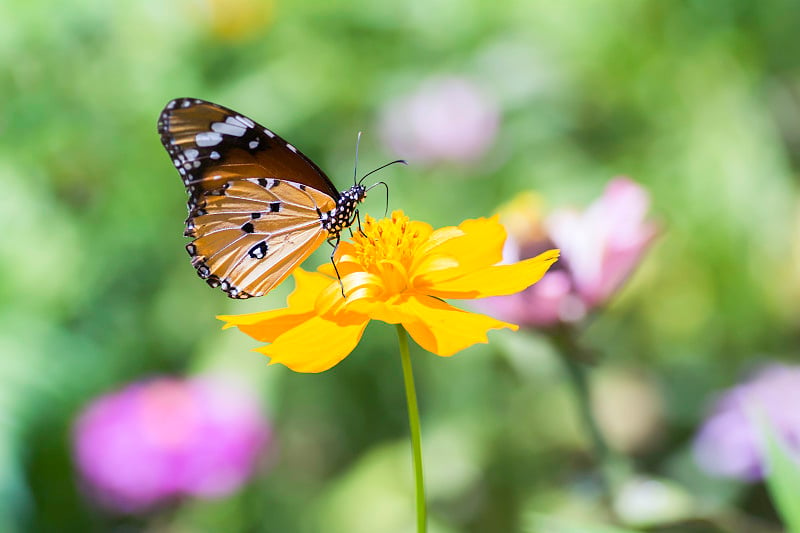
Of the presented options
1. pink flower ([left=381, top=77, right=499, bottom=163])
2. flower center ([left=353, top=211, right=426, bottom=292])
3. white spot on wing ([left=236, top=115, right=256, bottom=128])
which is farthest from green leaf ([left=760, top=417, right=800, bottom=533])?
pink flower ([left=381, top=77, right=499, bottom=163])

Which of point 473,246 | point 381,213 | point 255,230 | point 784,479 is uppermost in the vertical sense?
point 381,213

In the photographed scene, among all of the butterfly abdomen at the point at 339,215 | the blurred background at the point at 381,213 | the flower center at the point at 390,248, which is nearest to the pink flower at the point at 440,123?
the blurred background at the point at 381,213

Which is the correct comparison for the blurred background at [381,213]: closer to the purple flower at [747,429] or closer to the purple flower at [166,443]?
the purple flower at [166,443]

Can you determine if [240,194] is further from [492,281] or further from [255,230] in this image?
[492,281]

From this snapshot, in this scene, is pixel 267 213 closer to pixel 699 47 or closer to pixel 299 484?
pixel 299 484

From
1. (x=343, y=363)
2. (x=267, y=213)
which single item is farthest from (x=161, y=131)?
(x=343, y=363)

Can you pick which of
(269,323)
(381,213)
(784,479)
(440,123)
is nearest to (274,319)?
(269,323)

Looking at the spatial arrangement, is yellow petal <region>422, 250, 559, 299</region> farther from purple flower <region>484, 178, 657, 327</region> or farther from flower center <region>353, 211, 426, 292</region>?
purple flower <region>484, 178, 657, 327</region>
